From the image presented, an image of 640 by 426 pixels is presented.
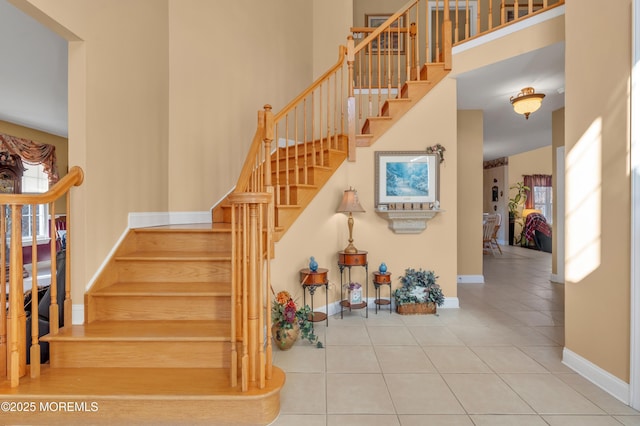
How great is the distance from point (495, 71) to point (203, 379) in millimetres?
4150

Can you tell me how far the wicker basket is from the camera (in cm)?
359

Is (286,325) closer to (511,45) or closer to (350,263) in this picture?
(350,263)

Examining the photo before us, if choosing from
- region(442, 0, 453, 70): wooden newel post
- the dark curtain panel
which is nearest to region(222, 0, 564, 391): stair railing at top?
region(442, 0, 453, 70): wooden newel post

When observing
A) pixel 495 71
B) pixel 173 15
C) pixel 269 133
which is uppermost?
pixel 173 15

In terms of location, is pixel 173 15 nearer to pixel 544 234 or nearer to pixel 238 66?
pixel 238 66

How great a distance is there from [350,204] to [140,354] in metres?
2.22

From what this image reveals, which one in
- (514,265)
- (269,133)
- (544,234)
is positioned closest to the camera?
(269,133)

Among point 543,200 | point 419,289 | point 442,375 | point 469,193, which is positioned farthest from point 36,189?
point 543,200

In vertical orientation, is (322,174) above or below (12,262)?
above

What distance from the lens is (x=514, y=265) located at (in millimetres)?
6605

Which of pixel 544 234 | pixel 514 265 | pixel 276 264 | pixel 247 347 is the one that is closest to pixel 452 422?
pixel 247 347

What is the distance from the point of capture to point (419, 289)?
3619 millimetres

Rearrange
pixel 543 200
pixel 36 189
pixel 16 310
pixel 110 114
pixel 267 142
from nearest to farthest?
pixel 16 310 → pixel 110 114 → pixel 267 142 → pixel 36 189 → pixel 543 200

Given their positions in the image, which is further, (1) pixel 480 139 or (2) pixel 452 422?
(1) pixel 480 139
